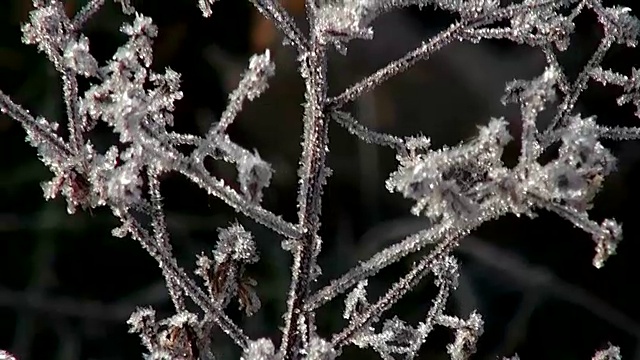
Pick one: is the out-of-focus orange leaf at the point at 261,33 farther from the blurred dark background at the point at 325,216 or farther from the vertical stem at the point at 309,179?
the vertical stem at the point at 309,179

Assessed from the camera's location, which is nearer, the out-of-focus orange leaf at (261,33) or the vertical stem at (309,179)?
the vertical stem at (309,179)

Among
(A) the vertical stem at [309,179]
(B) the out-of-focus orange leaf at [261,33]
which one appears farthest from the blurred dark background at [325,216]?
(A) the vertical stem at [309,179]

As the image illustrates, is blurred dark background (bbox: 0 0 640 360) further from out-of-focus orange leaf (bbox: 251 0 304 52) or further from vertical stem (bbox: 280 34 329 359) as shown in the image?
vertical stem (bbox: 280 34 329 359)

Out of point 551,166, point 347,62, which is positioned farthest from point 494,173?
point 347,62

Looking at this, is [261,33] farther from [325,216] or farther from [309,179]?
[309,179]

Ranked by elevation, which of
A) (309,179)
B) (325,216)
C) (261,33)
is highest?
(261,33)

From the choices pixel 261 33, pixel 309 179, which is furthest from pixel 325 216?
pixel 309 179

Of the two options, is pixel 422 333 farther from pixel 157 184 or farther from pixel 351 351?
pixel 351 351
